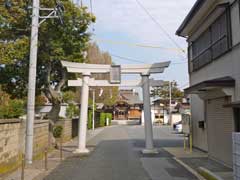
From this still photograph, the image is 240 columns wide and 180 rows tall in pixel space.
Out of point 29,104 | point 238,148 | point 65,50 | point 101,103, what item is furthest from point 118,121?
point 238,148

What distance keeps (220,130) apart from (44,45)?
34.9 ft


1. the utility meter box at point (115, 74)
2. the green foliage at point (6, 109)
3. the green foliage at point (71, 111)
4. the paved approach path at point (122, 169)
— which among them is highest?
the utility meter box at point (115, 74)

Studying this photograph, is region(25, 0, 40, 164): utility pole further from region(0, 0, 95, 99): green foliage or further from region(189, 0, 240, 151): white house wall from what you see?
region(189, 0, 240, 151): white house wall

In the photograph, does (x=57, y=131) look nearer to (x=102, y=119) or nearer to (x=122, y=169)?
(x=122, y=169)

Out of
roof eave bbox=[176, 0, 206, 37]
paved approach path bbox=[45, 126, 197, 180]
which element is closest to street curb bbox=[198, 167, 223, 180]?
paved approach path bbox=[45, 126, 197, 180]

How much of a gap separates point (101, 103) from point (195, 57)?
147 feet

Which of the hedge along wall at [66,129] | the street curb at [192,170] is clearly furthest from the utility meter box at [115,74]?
the hedge along wall at [66,129]

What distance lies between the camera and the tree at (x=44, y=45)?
59.4ft

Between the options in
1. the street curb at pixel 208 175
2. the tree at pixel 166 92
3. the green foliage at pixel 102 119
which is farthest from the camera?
the tree at pixel 166 92

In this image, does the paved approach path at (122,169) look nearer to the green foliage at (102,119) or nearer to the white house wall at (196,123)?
the white house wall at (196,123)

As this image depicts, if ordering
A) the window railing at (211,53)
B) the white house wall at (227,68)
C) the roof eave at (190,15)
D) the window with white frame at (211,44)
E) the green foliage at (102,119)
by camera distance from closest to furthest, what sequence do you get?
the white house wall at (227,68) < the window with white frame at (211,44) < the window railing at (211,53) < the roof eave at (190,15) < the green foliage at (102,119)

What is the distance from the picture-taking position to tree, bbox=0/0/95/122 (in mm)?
18109

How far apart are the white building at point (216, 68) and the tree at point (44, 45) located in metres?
5.95

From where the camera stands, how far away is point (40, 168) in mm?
13914
